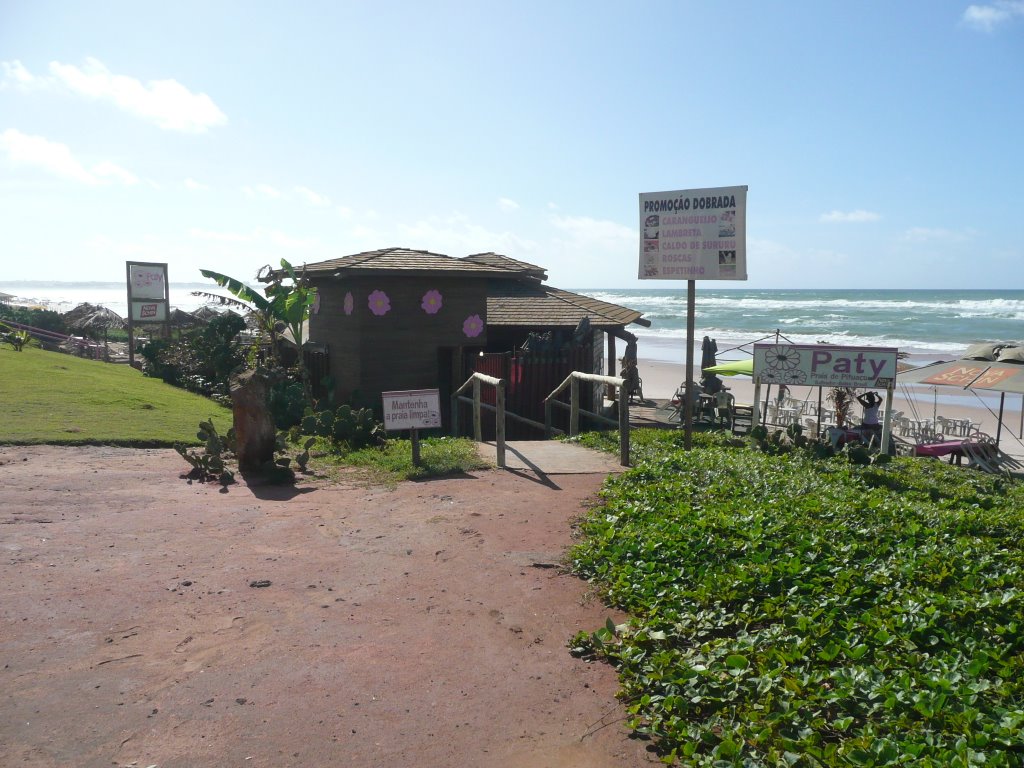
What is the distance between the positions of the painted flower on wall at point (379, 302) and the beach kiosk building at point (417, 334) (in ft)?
0.06

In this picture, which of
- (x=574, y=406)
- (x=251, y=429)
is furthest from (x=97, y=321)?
(x=574, y=406)

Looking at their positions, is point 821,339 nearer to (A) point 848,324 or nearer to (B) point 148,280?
(A) point 848,324

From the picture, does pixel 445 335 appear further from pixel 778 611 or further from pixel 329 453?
pixel 778 611

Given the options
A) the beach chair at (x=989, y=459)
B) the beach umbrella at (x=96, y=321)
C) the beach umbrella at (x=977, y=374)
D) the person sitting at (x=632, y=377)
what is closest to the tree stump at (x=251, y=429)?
the person sitting at (x=632, y=377)

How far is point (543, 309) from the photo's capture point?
18.9 metres

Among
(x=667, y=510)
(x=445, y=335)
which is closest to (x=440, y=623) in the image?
(x=667, y=510)

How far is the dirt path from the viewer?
3.81 metres

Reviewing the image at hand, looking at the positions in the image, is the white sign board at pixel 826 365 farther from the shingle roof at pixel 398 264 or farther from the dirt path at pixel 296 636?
the dirt path at pixel 296 636

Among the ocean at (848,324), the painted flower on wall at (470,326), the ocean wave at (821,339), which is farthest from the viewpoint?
the ocean at (848,324)

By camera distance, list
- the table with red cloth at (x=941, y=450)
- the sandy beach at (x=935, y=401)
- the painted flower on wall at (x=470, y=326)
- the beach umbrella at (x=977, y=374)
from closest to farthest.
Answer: the beach umbrella at (x=977, y=374) < the table with red cloth at (x=941, y=450) < the painted flower on wall at (x=470, y=326) < the sandy beach at (x=935, y=401)

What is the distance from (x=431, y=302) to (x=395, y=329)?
33.2 inches

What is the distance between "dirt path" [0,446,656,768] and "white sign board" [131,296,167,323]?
16127mm

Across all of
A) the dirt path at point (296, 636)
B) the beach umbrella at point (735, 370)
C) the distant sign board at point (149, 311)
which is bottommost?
the dirt path at point (296, 636)

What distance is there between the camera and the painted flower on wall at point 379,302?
15.0 m
